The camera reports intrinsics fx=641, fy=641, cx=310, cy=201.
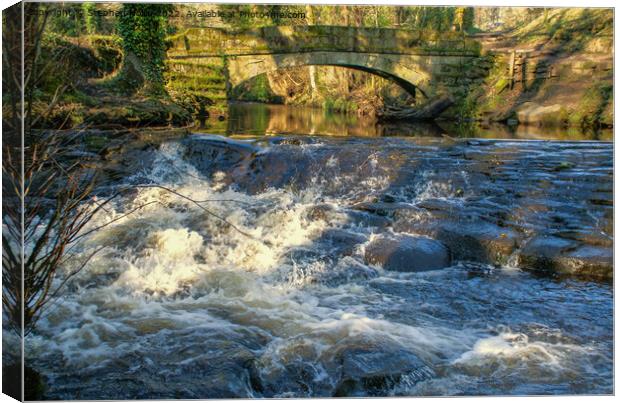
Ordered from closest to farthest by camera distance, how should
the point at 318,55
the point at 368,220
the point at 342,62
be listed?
1. the point at 368,220
2. the point at 318,55
3. the point at 342,62

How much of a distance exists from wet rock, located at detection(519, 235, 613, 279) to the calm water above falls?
0.34ft

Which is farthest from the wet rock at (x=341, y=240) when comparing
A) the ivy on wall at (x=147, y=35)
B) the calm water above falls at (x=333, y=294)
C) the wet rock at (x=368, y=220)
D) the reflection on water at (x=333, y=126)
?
the reflection on water at (x=333, y=126)

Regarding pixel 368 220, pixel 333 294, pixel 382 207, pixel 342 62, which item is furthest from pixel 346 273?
pixel 342 62

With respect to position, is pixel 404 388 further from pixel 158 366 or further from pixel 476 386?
pixel 158 366

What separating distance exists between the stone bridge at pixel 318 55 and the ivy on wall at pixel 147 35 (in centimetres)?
21

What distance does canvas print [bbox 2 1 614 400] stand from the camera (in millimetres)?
3508

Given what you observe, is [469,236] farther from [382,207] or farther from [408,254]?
[382,207]

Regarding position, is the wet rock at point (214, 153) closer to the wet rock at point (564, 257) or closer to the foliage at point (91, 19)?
the foliage at point (91, 19)

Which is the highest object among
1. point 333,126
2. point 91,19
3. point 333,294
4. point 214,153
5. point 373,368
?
point 91,19

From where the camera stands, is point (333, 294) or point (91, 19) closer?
point (91, 19)

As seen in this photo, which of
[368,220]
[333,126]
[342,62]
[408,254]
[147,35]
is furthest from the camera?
[333,126]

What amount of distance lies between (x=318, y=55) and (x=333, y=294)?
205 inches

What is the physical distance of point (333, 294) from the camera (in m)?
4.91

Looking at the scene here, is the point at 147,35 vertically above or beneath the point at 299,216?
above
